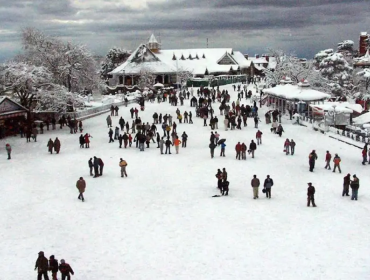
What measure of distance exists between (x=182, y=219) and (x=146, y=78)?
55373 millimetres

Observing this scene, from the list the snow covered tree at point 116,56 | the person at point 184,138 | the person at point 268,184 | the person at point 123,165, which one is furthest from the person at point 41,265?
the snow covered tree at point 116,56

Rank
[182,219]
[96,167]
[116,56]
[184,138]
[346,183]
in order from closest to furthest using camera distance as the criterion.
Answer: [182,219]
[346,183]
[96,167]
[184,138]
[116,56]

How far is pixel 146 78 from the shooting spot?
70250 millimetres

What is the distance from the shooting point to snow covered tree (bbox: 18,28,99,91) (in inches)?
1553

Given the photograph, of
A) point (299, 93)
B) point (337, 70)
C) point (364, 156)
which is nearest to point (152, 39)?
point (337, 70)

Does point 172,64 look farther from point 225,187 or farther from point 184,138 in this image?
point 225,187

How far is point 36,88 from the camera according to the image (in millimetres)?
36875

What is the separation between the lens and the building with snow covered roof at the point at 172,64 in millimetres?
75750

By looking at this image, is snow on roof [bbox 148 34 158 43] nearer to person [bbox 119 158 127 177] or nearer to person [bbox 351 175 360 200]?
person [bbox 119 158 127 177]

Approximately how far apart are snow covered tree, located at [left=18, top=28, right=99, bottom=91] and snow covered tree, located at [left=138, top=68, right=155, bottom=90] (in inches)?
1089

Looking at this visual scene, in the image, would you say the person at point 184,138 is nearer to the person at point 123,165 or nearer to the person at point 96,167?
the person at point 123,165

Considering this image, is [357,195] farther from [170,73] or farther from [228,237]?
[170,73]

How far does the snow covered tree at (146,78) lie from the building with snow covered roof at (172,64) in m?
1.08

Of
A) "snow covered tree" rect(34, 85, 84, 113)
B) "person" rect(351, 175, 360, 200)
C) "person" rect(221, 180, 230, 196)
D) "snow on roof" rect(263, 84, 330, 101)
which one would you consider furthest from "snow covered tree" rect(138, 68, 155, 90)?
"person" rect(351, 175, 360, 200)
